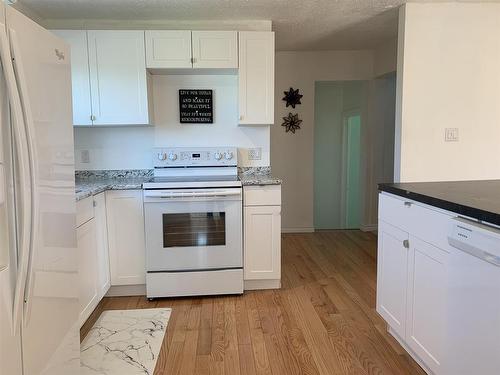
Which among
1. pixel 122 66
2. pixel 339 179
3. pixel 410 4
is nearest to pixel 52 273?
pixel 122 66

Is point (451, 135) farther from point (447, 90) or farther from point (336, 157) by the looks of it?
point (336, 157)

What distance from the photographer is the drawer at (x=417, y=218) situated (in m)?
1.50

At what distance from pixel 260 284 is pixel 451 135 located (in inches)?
75.9

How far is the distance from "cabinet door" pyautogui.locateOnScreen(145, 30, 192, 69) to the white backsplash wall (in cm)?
32

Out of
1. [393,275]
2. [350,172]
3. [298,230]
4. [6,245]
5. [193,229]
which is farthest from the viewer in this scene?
[350,172]

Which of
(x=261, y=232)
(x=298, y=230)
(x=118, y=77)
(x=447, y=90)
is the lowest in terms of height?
(x=298, y=230)

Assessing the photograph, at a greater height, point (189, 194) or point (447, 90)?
point (447, 90)

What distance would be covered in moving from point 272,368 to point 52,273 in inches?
47.2

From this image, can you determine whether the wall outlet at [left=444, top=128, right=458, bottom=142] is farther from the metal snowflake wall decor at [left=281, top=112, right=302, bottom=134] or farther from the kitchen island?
the metal snowflake wall decor at [left=281, top=112, right=302, bottom=134]

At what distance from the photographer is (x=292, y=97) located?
4449 mm

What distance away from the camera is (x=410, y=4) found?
2797 millimetres

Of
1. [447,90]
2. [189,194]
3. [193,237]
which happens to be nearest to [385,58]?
[447,90]

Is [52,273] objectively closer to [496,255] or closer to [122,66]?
[496,255]

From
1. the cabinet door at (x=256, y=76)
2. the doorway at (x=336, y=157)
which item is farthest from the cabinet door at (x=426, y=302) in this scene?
the doorway at (x=336, y=157)
